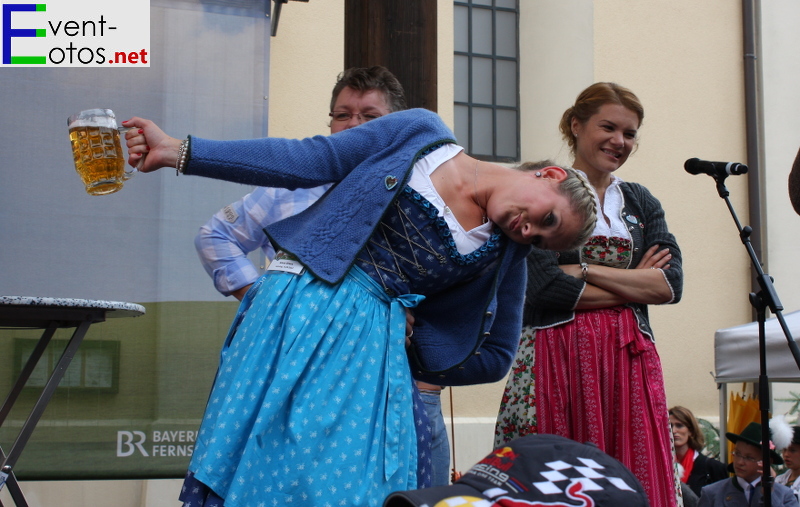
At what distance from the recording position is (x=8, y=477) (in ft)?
7.79

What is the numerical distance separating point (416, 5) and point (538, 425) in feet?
4.55

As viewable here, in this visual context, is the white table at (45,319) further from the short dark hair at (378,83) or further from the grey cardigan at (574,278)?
the grey cardigan at (574,278)

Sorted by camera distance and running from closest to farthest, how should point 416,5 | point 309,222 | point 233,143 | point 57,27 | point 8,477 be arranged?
point 233,143
point 309,222
point 8,477
point 416,5
point 57,27

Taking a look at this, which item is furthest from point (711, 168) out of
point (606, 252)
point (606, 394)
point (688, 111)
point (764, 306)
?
point (688, 111)

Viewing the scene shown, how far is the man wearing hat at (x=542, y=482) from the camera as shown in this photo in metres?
0.98

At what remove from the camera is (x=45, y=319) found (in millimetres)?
2172

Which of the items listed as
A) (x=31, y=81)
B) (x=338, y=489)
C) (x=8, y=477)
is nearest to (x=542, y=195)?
(x=338, y=489)

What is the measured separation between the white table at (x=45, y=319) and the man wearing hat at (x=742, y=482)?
13.4 ft

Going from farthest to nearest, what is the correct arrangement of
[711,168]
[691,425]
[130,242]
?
[691,425], [130,242], [711,168]

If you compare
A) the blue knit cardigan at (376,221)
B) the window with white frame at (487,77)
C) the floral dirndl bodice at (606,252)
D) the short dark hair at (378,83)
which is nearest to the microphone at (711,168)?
the floral dirndl bodice at (606,252)

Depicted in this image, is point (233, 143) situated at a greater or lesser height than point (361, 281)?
greater

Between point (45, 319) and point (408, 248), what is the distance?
3.29ft

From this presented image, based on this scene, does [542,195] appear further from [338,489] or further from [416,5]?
[416,5]

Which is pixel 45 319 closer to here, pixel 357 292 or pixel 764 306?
pixel 357 292
